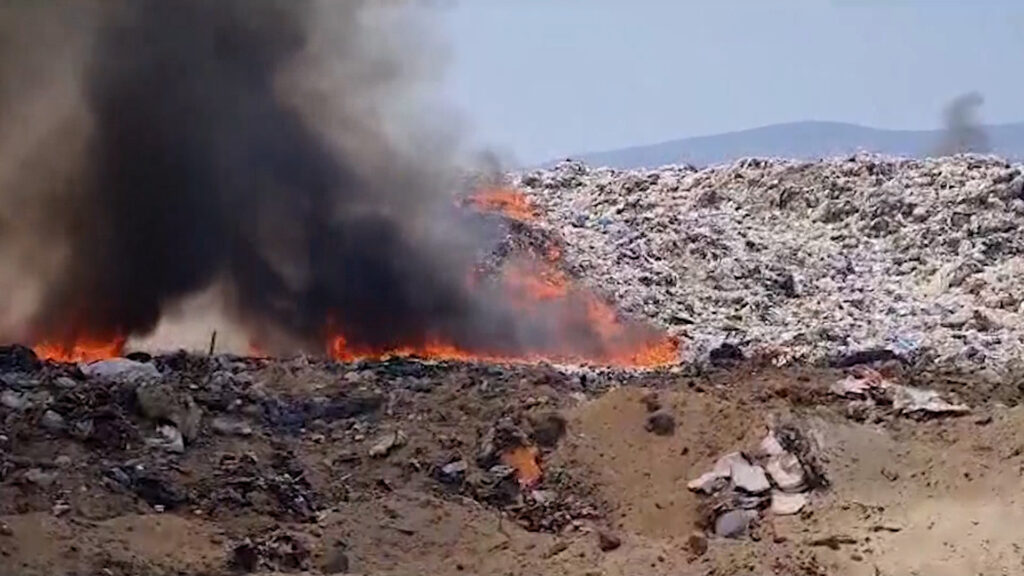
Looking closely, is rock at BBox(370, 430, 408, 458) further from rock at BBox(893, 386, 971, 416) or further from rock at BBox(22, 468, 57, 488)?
rock at BBox(893, 386, 971, 416)

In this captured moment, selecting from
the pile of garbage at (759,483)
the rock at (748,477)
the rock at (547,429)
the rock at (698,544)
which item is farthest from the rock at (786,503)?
the rock at (547,429)

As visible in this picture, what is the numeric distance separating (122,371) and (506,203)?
409 inches

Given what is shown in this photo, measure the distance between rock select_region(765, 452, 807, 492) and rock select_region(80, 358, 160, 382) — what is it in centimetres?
491

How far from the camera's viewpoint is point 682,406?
10.5 meters

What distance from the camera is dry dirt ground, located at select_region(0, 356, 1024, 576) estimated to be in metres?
8.68

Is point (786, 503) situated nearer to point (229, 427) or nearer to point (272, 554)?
point (272, 554)

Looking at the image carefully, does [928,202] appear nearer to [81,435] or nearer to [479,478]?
[479,478]

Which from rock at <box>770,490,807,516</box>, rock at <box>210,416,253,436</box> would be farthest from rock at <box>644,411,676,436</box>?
rock at <box>210,416,253,436</box>

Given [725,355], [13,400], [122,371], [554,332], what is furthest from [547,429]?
[554,332]

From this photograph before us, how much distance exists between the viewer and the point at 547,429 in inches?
409

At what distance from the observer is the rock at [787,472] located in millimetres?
9641

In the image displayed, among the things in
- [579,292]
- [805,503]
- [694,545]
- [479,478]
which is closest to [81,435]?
[479,478]

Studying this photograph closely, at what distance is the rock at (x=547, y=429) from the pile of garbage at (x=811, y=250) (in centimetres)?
468

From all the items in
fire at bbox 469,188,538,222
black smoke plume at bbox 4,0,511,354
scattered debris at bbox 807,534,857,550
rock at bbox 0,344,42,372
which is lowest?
scattered debris at bbox 807,534,857,550
